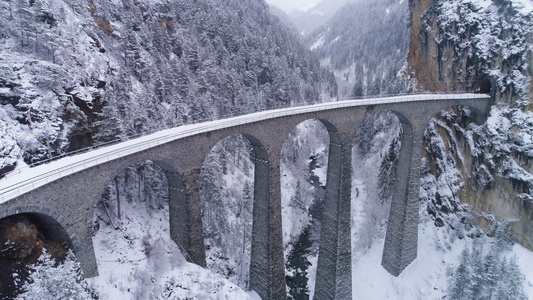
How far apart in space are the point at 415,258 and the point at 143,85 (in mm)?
45338

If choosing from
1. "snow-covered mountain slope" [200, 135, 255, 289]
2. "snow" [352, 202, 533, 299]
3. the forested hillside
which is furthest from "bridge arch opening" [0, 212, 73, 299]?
"snow" [352, 202, 533, 299]

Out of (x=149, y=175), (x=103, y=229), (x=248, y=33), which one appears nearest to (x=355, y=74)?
(x=248, y=33)

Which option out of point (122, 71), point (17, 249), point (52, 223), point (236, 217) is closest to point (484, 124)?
point (236, 217)

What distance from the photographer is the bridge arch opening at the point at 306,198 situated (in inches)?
1235

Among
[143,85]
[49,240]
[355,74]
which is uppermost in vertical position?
[355,74]

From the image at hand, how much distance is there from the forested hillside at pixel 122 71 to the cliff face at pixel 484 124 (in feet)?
111

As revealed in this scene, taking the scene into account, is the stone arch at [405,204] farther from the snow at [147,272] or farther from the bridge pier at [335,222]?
the snow at [147,272]

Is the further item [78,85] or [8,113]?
[78,85]

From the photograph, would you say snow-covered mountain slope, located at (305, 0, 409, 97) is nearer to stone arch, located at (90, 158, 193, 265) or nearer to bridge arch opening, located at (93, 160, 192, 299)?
bridge arch opening, located at (93, 160, 192, 299)

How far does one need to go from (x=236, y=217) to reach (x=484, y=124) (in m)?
33.2

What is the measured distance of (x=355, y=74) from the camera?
14250 centimetres

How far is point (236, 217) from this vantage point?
43031 mm

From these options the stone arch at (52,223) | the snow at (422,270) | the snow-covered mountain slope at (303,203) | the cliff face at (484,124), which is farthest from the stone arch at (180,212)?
the cliff face at (484,124)

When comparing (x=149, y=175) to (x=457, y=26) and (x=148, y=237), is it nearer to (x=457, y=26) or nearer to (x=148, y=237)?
(x=148, y=237)
